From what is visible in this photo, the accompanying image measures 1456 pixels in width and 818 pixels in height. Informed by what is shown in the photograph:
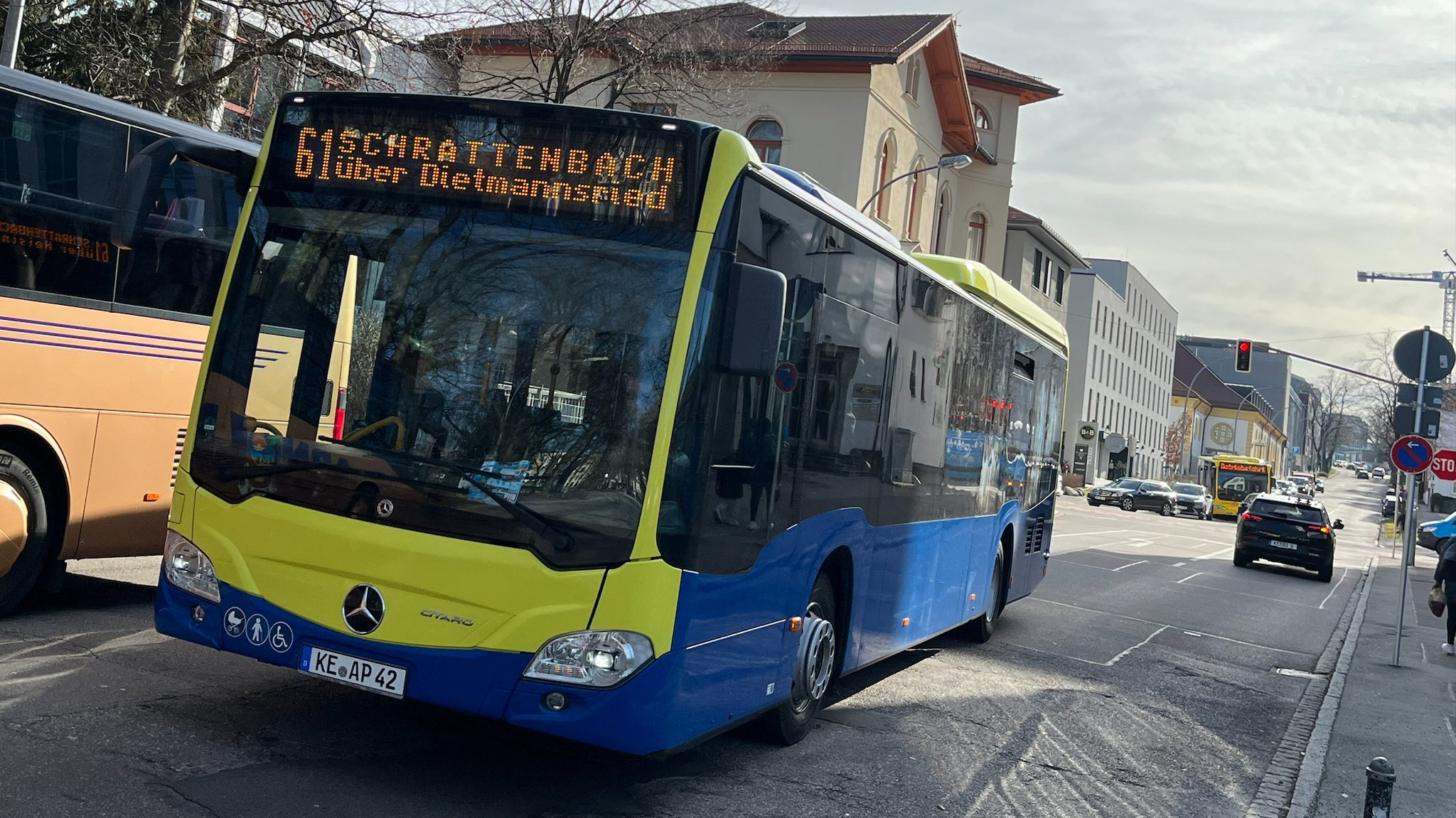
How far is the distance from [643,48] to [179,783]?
19052mm

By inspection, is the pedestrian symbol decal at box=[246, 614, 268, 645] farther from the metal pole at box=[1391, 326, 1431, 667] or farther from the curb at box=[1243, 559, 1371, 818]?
the metal pole at box=[1391, 326, 1431, 667]

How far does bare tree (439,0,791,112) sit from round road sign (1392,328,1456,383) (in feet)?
40.1

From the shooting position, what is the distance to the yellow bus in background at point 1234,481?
2336 inches

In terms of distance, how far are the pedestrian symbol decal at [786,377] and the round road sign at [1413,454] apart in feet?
33.8

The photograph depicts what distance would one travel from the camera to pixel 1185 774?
780 centimetres

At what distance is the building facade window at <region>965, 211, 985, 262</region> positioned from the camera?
156 feet

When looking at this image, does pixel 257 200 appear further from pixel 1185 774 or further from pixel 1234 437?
pixel 1234 437

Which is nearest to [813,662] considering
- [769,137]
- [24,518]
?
[24,518]

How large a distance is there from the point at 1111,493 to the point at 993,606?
4922cm

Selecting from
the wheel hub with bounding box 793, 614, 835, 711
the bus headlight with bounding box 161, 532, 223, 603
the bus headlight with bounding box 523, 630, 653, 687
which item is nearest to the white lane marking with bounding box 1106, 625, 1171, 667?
the wheel hub with bounding box 793, 614, 835, 711

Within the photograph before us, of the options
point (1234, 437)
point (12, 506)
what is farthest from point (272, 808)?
point (1234, 437)

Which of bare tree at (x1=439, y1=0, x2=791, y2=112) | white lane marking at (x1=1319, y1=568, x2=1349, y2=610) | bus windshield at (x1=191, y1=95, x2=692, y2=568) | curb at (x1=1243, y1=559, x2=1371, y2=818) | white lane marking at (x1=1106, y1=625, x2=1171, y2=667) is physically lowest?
curb at (x1=1243, y1=559, x2=1371, y2=818)

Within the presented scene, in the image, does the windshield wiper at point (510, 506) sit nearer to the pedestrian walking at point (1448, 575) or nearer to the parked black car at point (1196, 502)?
the pedestrian walking at point (1448, 575)

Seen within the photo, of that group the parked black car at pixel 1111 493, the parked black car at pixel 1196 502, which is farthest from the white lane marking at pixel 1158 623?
the parked black car at pixel 1196 502
